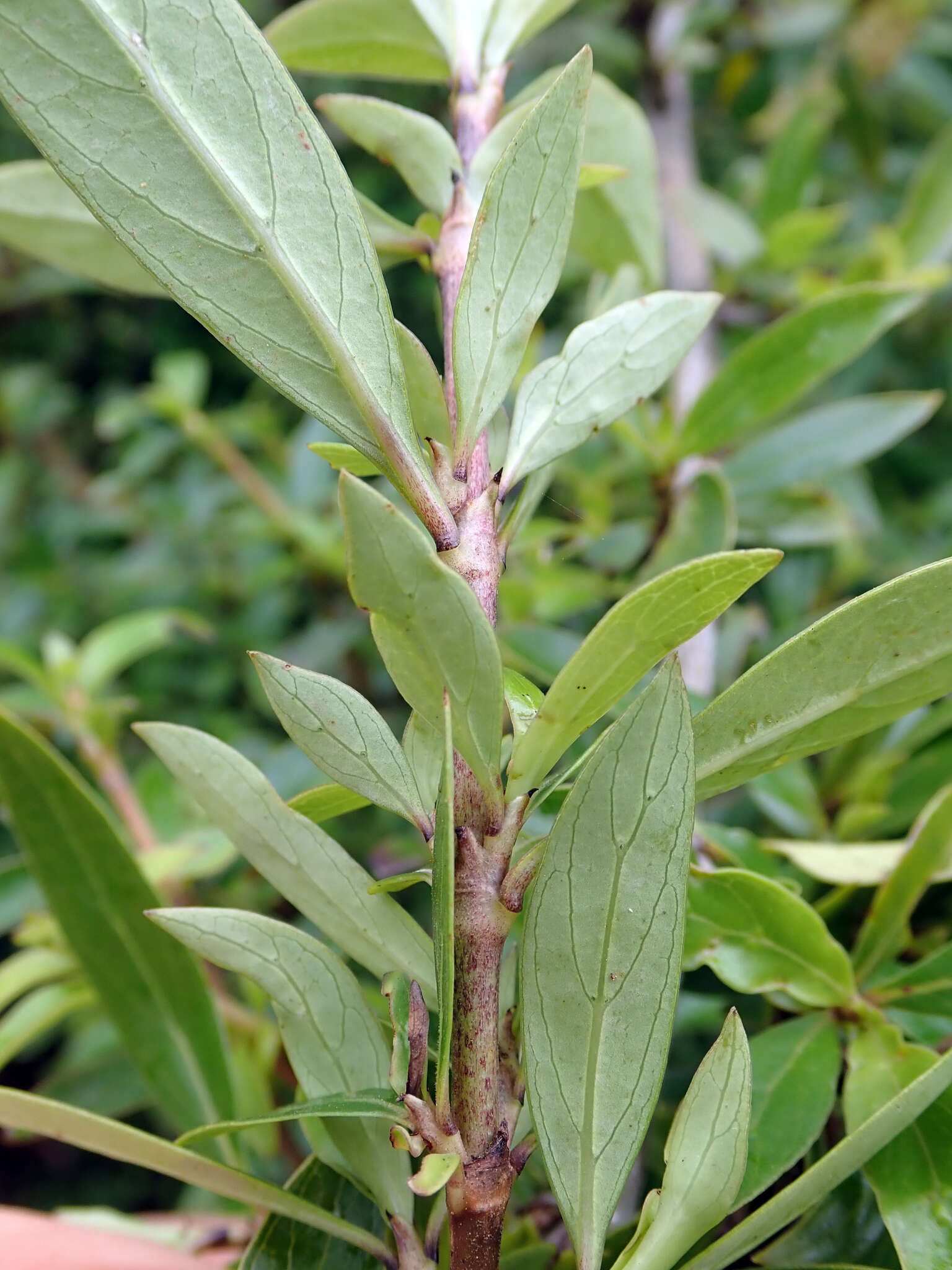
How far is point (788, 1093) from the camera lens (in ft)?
1.28

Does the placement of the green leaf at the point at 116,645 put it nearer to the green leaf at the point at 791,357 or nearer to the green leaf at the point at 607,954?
the green leaf at the point at 791,357

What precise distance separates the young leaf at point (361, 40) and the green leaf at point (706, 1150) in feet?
1.43

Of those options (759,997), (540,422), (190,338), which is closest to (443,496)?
(540,422)

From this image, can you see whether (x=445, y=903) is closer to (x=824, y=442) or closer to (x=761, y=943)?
(x=761, y=943)

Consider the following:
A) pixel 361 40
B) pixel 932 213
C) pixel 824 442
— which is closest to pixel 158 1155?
pixel 361 40

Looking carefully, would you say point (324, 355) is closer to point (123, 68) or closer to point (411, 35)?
point (123, 68)

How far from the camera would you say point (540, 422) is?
0.36 meters

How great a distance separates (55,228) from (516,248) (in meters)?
0.25

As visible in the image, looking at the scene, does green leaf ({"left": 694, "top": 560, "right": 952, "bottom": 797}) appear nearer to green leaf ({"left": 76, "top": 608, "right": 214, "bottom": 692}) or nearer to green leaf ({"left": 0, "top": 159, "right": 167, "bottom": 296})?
green leaf ({"left": 0, "top": 159, "right": 167, "bottom": 296})

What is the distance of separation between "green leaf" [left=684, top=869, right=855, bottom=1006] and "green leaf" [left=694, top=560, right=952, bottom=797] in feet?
0.29

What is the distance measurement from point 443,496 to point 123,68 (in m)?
0.15

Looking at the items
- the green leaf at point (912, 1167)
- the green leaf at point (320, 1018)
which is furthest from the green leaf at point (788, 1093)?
the green leaf at point (320, 1018)

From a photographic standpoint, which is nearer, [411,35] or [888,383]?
[411,35]

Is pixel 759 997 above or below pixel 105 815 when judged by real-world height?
below
